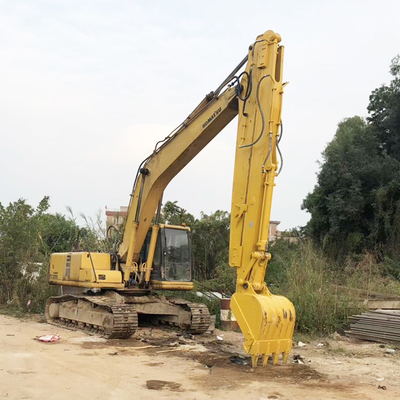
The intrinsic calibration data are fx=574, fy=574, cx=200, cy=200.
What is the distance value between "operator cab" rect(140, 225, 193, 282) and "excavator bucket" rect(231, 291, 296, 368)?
419 cm

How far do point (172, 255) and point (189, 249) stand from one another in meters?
0.43

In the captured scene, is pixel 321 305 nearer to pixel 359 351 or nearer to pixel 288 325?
pixel 359 351

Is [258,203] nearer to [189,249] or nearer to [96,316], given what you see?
[189,249]

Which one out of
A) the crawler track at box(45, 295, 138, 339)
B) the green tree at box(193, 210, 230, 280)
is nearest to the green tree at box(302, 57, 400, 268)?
the green tree at box(193, 210, 230, 280)

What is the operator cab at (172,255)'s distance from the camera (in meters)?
12.3

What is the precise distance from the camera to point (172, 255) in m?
12.4

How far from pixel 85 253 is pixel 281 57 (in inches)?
245

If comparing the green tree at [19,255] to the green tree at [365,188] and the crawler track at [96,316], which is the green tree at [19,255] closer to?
the crawler track at [96,316]

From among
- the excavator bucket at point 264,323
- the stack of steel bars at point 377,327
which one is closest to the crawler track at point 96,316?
the excavator bucket at point 264,323

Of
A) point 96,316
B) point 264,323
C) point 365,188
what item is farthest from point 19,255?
point 365,188

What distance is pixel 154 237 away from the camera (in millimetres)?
12312

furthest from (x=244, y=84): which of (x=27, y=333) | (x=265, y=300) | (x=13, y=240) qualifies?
(x=13, y=240)

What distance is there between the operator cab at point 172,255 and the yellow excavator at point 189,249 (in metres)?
0.02

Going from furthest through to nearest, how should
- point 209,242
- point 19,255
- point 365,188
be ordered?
1. point 365,188
2. point 209,242
3. point 19,255
